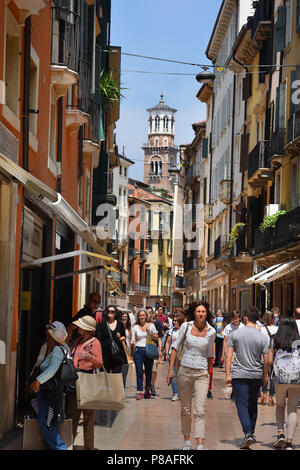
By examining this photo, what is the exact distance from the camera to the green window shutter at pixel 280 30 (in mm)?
32156

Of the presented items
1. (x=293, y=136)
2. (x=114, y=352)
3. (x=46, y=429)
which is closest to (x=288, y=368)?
(x=46, y=429)

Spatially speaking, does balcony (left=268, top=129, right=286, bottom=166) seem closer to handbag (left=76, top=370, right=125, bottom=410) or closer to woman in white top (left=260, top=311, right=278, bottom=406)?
woman in white top (left=260, top=311, right=278, bottom=406)

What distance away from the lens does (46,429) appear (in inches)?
391

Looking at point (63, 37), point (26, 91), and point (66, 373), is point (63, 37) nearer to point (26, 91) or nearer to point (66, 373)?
point (26, 91)

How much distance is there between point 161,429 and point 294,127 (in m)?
17.4

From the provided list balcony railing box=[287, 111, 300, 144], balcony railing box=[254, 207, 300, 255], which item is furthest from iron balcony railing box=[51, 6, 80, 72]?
balcony railing box=[287, 111, 300, 144]

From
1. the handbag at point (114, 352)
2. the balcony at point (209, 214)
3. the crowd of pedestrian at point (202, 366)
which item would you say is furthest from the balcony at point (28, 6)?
the balcony at point (209, 214)

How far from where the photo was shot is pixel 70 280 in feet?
70.4

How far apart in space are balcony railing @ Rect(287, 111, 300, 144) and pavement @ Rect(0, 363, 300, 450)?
38.5 feet

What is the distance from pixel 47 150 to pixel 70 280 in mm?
5789

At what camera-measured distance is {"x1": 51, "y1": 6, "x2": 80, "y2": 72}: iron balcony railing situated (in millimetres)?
16688

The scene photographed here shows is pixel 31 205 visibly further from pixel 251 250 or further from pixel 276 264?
pixel 251 250

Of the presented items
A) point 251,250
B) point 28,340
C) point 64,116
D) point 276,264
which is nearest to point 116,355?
point 28,340

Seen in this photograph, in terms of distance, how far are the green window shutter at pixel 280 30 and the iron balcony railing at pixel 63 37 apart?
1631 cm
